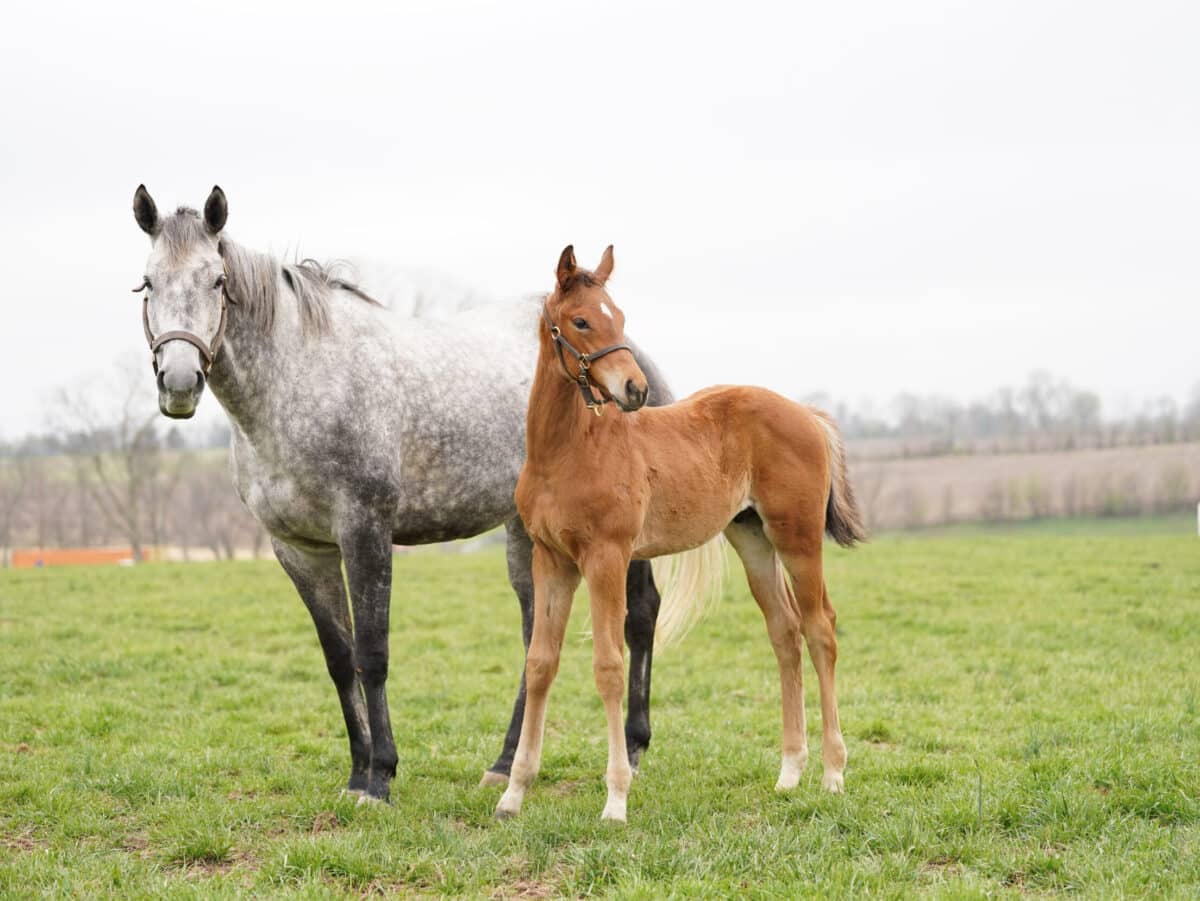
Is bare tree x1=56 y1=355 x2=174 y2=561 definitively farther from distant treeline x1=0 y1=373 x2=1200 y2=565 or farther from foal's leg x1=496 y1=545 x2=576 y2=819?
foal's leg x1=496 y1=545 x2=576 y2=819

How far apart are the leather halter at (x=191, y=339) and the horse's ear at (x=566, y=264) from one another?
5.60ft

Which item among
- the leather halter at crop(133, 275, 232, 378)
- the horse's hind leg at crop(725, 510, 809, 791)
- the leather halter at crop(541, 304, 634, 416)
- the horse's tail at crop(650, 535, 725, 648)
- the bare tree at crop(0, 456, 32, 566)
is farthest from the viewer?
the bare tree at crop(0, 456, 32, 566)

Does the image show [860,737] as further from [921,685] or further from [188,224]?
[188,224]

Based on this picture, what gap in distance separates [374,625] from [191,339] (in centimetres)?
170

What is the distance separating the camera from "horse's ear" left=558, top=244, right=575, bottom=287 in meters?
4.60

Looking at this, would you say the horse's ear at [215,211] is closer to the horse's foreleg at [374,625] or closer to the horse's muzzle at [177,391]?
the horse's muzzle at [177,391]

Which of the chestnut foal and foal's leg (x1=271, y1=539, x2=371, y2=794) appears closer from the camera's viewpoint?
the chestnut foal

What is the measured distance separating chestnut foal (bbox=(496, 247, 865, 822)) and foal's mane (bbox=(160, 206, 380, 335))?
1502mm

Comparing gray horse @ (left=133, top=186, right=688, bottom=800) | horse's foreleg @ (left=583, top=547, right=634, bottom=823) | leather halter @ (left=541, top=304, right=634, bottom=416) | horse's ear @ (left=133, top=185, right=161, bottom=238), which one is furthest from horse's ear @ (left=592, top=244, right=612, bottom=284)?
horse's ear @ (left=133, top=185, right=161, bottom=238)

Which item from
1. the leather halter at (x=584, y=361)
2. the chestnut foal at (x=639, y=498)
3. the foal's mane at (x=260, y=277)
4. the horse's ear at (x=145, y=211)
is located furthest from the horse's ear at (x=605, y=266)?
the horse's ear at (x=145, y=211)

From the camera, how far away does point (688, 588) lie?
262 inches

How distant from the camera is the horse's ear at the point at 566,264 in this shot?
181 inches

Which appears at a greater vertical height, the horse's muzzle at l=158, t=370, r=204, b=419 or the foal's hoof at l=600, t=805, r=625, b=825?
the horse's muzzle at l=158, t=370, r=204, b=419

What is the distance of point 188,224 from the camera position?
5094mm
